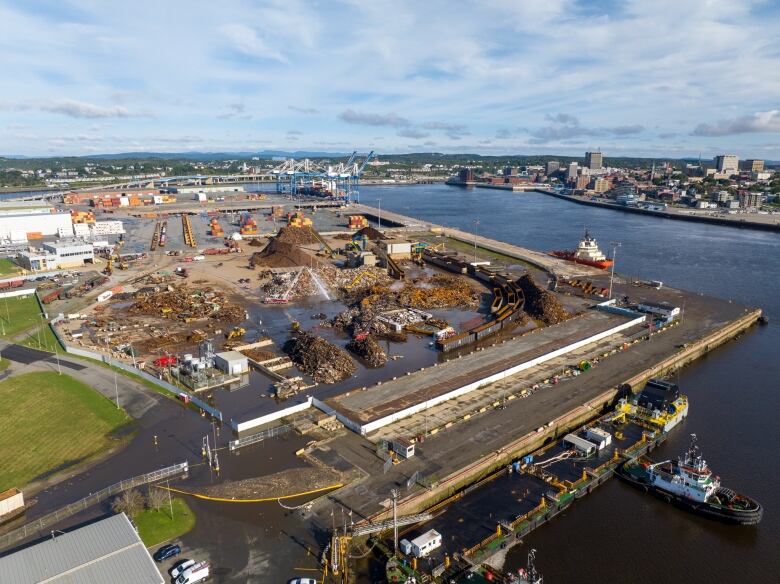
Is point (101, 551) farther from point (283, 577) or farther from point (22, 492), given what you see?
point (22, 492)

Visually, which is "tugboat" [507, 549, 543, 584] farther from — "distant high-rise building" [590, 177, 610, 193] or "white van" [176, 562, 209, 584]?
"distant high-rise building" [590, 177, 610, 193]

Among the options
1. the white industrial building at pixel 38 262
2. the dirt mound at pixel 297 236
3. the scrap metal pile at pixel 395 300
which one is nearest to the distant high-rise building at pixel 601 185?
the dirt mound at pixel 297 236

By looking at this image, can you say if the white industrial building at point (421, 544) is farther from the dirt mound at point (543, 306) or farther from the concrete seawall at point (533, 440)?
the dirt mound at point (543, 306)

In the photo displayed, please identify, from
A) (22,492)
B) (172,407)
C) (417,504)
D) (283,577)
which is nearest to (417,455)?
(417,504)

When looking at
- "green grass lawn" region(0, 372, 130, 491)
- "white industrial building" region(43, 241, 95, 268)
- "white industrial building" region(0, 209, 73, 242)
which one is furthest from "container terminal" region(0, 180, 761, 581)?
"white industrial building" region(0, 209, 73, 242)

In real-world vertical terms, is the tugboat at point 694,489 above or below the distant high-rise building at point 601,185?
below

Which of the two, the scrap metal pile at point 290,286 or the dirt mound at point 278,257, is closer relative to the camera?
the scrap metal pile at point 290,286
